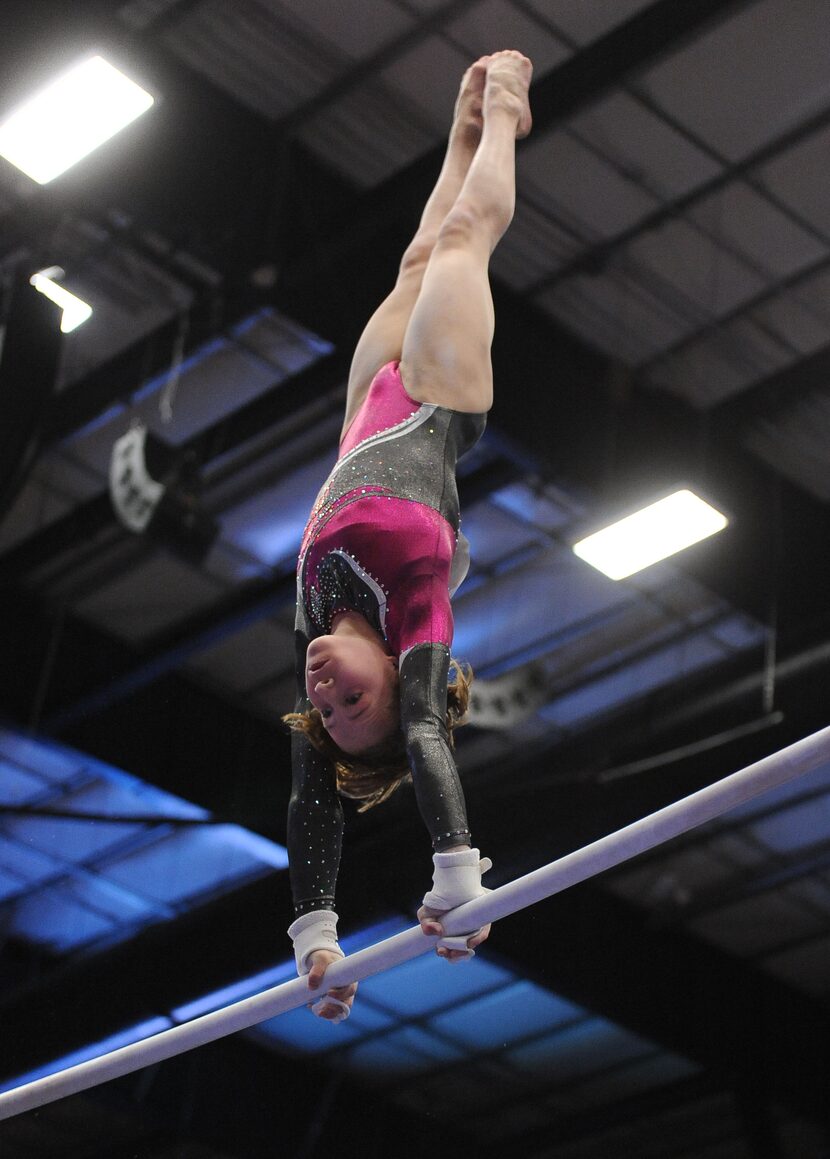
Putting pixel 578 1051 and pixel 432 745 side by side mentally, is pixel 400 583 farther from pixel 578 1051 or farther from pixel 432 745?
pixel 578 1051

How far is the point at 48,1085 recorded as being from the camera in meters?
4.85

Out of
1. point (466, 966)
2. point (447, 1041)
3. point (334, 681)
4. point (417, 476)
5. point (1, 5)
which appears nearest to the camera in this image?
point (334, 681)

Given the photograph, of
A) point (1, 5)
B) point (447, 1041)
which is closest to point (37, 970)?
point (447, 1041)

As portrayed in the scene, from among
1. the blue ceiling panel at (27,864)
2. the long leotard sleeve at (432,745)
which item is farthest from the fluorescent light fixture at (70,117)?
the blue ceiling panel at (27,864)

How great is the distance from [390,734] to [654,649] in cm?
586

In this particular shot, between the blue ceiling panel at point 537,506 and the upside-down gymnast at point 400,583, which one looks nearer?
the upside-down gymnast at point 400,583

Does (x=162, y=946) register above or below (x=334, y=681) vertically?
above

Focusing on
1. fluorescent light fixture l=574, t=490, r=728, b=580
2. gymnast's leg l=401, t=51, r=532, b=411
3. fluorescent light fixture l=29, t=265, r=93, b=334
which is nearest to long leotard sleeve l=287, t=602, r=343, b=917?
gymnast's leg l=401, t=51, r=532, b=411

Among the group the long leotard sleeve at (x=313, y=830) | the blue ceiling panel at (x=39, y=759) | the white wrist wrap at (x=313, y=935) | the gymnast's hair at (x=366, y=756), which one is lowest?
the white wrist wrap at (x=313, y=935)

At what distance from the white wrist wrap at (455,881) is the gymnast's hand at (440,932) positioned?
0.06 feet

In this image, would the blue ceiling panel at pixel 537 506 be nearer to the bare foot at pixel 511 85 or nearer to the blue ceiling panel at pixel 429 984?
the blue ceiling panel at pixel 429 984

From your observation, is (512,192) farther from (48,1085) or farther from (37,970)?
(37,970)

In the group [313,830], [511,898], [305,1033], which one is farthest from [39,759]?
[511,898]

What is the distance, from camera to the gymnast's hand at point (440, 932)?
416cm
